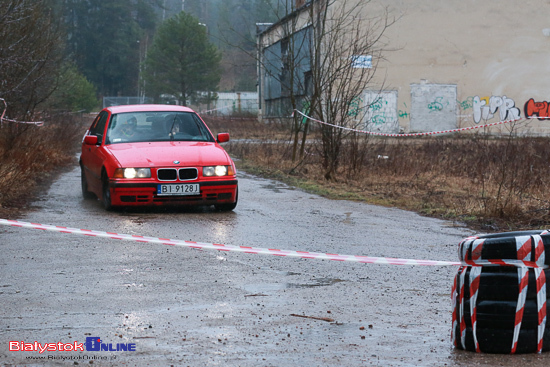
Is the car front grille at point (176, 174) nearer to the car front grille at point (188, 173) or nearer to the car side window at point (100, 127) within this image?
the car front grille at point (188, 173)

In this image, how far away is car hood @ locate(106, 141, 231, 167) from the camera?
1035 centimetres

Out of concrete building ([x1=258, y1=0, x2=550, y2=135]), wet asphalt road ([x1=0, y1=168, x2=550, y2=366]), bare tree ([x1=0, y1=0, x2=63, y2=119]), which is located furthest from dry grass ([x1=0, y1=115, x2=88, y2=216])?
concrete building ([x1=258, y1=0, x2=550, y2=135])

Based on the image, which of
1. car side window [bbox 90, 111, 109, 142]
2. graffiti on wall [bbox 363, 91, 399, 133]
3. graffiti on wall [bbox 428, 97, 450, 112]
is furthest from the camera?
graffiti on wall [bbox 428, 97, 450, 112]

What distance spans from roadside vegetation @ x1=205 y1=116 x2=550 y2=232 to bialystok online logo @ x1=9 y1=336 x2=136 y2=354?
6326 mm

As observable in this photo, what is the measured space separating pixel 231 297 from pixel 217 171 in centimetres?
506

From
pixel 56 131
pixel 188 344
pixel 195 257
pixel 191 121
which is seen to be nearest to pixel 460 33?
pixel 56 131

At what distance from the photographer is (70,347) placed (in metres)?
4.28

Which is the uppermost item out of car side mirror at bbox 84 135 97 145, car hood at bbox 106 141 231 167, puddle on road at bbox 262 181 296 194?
car side mirror at bbox 84 135 97 145

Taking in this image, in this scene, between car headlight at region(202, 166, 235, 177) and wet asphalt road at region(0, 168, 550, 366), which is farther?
car headlight at region(202, 166, 235, 177)

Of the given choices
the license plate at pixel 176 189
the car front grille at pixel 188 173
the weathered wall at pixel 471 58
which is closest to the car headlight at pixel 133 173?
the license plate at pixel 176 189

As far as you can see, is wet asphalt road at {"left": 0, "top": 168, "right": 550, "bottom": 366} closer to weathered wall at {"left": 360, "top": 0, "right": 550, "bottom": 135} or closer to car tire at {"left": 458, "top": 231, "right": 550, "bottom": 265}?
car tire at {"left": 458, "top": 231, "right": 550, "bottom": 265}

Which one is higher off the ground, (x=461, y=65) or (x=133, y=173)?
(x=461, y=65)

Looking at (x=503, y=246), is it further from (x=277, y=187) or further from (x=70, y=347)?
(x=277, y=187)

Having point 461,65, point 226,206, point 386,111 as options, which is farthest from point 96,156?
point 461,65
